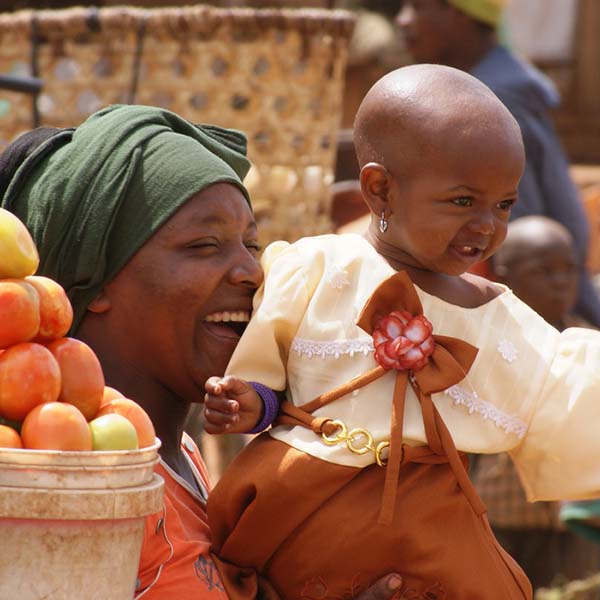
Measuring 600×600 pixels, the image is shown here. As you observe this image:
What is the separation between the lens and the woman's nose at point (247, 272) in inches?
98.8

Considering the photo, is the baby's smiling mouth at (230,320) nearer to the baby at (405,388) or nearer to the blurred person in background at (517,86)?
the baby at (405,388)

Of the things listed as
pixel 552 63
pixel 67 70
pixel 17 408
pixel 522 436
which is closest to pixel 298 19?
pixel 67 70

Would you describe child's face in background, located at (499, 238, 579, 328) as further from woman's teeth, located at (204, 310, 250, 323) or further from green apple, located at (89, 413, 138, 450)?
green apple, located at (89, 413, 138, 450)

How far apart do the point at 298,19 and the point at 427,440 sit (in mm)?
2238

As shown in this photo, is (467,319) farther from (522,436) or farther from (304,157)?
(304,157)

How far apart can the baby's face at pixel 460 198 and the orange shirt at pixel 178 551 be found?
0.62m

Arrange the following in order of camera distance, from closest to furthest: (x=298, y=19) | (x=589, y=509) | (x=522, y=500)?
(x=298, y=19) < (x=589, y=509) < (x=522, y=500)

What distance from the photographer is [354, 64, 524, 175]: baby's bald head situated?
8.01 ft

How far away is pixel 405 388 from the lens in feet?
7.93

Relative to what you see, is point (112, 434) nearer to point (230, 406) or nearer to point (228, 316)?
point (230, 406)

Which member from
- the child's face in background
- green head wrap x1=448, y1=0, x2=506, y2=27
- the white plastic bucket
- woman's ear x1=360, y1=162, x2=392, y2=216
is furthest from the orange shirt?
green head wrap x1=448, y1=0, x2=506, y2=27

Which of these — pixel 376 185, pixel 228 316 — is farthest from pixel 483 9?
pixel 228 316

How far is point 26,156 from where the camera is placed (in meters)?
2.59

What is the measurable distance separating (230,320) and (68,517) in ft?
2.93
